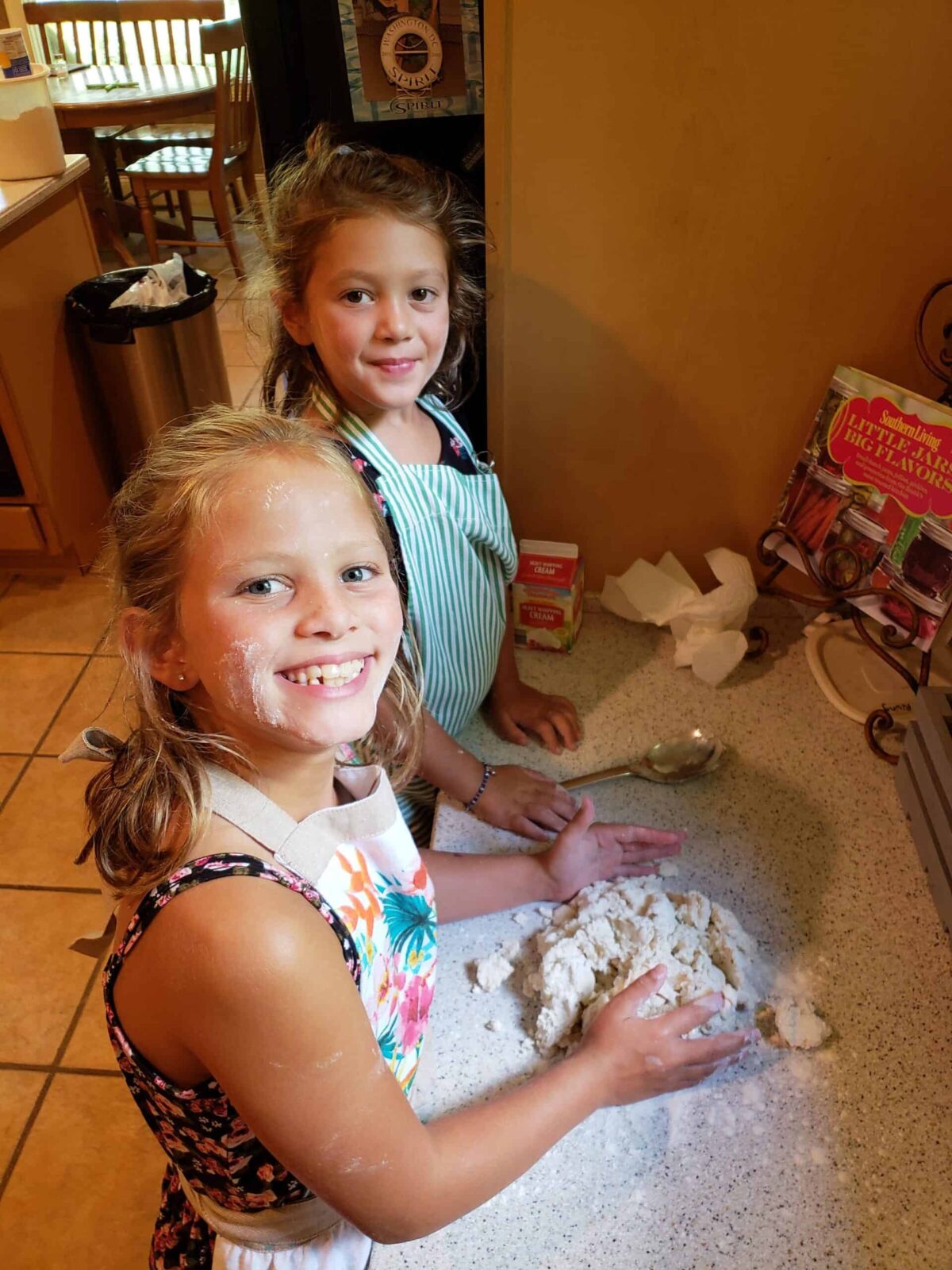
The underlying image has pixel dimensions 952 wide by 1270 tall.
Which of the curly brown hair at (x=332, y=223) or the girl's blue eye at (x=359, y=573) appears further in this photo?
the curly brown hair at (x=332, y=223)

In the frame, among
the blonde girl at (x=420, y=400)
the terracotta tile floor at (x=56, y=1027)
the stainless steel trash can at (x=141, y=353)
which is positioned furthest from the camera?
the stainless steel trash can at (x=141, y=353)

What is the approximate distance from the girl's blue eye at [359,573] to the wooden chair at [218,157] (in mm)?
2984

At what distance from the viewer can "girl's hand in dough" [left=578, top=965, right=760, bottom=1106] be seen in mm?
716

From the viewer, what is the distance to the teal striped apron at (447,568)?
0.94 meters

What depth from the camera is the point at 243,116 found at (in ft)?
11.8

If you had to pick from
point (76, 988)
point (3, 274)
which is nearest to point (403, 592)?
point (76, 988)

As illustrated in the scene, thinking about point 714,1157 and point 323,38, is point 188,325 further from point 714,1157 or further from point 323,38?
point 714,1157

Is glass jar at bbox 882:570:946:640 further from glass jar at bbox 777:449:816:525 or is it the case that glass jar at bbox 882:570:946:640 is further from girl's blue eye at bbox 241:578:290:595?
girl's blue eye at bbox 241:578:290:595

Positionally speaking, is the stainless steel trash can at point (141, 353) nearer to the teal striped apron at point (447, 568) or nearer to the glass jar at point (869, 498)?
the teal striped apron at point (447, 568)

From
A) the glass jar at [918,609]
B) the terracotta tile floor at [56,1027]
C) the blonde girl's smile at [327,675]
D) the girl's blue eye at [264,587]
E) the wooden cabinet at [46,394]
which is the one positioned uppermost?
the girl's blue eye at [264,587]

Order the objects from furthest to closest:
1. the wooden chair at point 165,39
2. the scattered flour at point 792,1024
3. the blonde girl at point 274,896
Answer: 1. the wooden chair at point 165,39
2. the scattered flour at point 792,1024
3. the blonde girl at point 274,896

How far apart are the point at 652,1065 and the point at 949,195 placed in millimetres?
877

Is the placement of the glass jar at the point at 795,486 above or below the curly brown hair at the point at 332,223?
below

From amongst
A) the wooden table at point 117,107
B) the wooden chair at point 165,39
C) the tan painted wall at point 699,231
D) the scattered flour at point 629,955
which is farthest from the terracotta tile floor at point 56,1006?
the wooden chair at point 165,39
